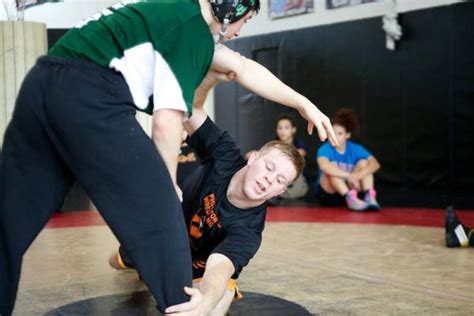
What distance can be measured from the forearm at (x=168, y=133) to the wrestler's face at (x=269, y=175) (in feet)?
2.20

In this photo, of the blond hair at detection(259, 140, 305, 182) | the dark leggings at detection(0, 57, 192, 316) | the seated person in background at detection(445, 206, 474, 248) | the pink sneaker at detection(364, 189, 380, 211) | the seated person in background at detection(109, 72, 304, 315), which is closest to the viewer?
the dark leggings at detection(0, 57, 192, 316)

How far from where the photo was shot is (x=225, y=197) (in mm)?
2412

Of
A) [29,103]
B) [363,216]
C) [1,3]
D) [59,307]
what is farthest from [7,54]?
[29,103]

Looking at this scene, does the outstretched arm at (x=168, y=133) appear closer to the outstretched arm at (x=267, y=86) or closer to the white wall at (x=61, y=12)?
the outstretched arm at (x=267, y=86)

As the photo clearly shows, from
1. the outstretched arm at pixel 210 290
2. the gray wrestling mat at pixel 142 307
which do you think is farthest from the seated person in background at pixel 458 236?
the outstretched arm at pixel 210 290

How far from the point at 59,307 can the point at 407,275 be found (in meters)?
1.53

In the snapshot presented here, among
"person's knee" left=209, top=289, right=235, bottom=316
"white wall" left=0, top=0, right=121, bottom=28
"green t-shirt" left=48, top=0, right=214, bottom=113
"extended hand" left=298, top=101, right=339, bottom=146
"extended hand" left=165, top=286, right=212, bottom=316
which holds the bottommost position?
"person's knee" left=209, top=289, right=235, bottom=316

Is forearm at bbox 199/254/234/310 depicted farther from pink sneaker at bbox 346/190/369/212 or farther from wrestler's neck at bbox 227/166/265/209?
pink sneaker at bbox 346/190/369/212

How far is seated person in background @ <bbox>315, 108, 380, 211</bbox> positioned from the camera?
568cm

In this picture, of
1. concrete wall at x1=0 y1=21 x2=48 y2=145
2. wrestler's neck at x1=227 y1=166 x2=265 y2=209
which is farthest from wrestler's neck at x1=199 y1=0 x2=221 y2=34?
concrete wall at x1=0 y1=21 x2=48 y2=145

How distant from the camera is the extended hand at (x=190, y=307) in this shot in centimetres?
156

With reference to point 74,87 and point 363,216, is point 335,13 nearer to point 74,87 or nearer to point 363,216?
point 363,216

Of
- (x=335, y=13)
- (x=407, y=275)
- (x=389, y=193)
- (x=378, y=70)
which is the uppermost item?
(x=335, y=13)

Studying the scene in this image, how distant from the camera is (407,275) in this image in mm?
2986
